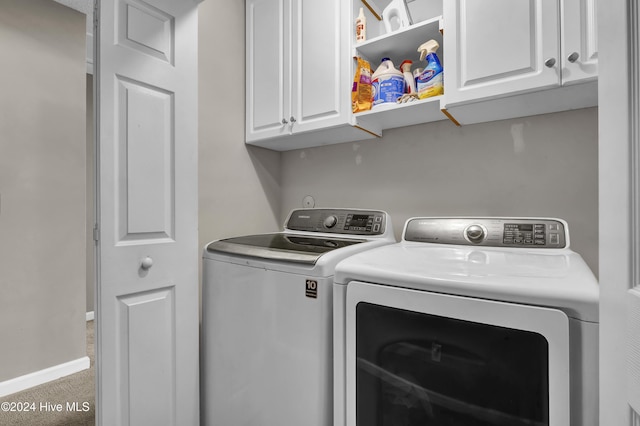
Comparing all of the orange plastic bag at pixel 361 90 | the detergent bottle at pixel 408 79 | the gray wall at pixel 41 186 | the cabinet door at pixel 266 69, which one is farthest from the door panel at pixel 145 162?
the gray wall at pixel 41 186

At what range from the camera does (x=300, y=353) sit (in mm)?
1154

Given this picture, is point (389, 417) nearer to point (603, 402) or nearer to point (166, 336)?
point (603, 402)

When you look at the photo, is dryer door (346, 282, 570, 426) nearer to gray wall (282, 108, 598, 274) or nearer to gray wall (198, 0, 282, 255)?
gray wall (282, 108, 598, 274)

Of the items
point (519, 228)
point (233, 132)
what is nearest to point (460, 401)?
point (519, 228)

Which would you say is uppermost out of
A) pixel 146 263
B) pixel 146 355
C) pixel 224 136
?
pixel 224 136

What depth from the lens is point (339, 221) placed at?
180 cm

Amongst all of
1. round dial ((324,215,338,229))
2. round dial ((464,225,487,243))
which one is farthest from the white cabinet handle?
round dial ((464,225,487,243))

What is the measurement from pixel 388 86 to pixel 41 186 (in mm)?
2419

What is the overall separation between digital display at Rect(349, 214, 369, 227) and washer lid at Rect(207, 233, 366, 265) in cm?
21

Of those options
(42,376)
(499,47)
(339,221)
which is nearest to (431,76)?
(499,47)

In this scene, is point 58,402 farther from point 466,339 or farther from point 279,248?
point 466,339

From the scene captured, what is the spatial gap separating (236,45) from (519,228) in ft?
5.92

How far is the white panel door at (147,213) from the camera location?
1.22 meters

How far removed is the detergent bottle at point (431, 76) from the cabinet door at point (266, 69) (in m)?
0.73
